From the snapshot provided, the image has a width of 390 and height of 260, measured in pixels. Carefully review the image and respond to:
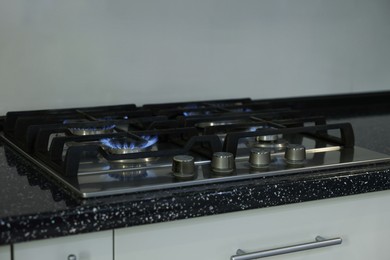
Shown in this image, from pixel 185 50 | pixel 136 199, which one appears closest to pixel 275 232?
pixel 136 199

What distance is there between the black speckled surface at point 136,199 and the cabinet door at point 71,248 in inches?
1.3

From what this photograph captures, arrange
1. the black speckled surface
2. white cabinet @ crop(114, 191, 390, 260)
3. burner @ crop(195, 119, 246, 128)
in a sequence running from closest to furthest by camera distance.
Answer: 1. the black speckled surface
2. white cabinet @ crop(114, 191, 390, 260)
3. burner @ crop(195, 119, 246, 128)

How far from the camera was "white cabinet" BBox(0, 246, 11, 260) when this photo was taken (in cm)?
98

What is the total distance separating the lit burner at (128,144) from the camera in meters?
1.25

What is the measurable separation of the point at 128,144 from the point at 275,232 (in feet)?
1.09

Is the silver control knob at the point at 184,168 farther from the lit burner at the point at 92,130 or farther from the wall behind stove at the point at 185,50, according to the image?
the wall behind stove at the point at 185,50

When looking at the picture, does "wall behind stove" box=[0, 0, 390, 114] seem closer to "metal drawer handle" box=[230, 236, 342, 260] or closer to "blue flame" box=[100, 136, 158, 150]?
"blue flame" box=[100, 136, 158, 150]

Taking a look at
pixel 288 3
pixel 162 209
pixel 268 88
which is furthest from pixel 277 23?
pixel 162 209

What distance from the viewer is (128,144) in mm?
1290

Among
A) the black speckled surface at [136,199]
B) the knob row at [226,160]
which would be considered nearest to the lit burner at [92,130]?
the black speckled surface at [136,199]

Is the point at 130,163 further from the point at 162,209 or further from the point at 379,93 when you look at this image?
the point at 379,93

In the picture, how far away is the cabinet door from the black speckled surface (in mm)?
34

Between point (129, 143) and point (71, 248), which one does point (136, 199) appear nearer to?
point (71, 248)

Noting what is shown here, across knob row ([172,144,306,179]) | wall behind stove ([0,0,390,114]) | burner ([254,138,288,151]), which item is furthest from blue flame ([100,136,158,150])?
wall behind stove ([0,0,390,114])
